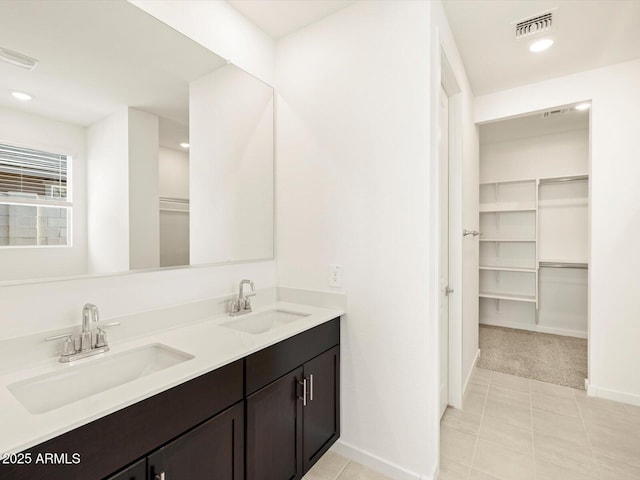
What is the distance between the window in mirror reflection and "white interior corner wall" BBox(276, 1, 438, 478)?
1192 millimetres

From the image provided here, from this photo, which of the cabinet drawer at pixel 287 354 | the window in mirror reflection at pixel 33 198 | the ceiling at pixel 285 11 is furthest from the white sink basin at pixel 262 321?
the ceiling at pixel 285 11

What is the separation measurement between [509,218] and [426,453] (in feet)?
12.2

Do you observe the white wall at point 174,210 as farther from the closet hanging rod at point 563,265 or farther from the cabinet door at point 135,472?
the closet hanging rod at point 563,265

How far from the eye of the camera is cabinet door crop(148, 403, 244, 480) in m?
1.01

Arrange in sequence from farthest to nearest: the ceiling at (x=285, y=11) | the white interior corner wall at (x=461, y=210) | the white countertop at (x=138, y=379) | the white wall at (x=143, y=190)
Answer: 1. the white interior corner wall at (x=461, y=210)
2. the ceiling at (x=285, y=11)
3. the white wall at (x=143, y=190)
4. the white countertop at (x=138, y=379)

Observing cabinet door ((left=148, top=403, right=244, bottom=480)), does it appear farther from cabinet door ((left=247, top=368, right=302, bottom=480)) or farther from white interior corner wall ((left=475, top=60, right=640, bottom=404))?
white interior corner wall ((left=475, top=60, right=640, bottom=404))

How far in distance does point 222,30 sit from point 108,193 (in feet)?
3.67

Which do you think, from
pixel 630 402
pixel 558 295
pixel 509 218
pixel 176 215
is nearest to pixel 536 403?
pixel 630 402

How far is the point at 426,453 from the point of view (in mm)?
1628

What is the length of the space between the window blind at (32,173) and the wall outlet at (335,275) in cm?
133

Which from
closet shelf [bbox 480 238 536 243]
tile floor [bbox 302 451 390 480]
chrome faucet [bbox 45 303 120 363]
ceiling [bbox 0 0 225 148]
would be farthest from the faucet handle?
closet shelf [bbox 480 238 536 243]

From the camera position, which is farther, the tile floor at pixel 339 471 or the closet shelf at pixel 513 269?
the closet shelf at pixel 513 269

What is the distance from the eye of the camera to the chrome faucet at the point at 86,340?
Answer: 120 centimetres

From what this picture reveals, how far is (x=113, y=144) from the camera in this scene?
143cm
